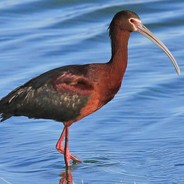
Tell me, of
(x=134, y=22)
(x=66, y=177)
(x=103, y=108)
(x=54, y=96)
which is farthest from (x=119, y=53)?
(x=103, y=108)

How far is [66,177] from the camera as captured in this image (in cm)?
1230

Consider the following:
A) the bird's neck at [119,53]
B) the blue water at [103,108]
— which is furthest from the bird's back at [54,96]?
the blue water at [103,108]

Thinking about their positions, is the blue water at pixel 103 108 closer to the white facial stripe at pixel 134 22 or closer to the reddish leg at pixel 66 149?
the reddish leg at pixel 66 149

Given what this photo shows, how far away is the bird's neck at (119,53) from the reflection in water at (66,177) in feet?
4.43

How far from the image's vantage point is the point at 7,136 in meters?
13.9

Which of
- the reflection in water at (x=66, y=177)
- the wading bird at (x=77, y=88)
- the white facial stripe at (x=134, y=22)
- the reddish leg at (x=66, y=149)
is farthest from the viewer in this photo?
the reddish leg at (x=66, y=149)

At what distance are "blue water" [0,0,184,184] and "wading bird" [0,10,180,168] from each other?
2.12 ft

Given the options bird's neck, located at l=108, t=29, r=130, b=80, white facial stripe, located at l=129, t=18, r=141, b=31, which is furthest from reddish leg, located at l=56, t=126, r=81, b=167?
white facial stripe, located at l=129, t=18, r=141, b=31

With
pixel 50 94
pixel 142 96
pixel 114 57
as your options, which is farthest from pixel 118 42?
pixel 142 96

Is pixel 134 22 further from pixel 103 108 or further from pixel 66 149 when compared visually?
pixel 103 108

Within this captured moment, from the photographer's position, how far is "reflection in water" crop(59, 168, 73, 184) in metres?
12.1

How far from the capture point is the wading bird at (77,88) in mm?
12492

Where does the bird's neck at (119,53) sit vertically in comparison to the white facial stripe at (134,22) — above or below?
below

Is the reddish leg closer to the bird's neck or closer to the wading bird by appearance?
the wading bird
